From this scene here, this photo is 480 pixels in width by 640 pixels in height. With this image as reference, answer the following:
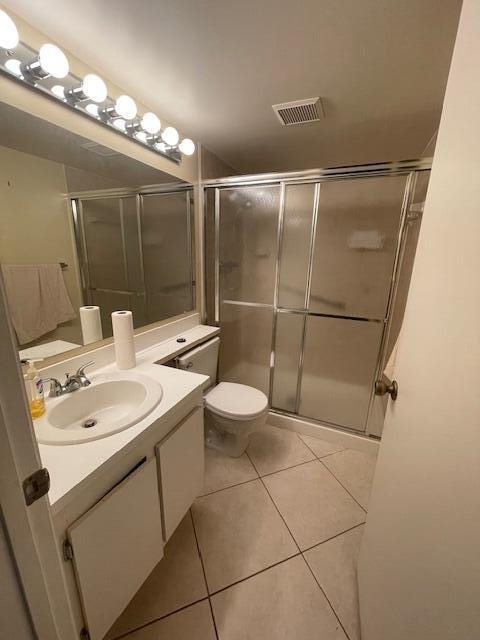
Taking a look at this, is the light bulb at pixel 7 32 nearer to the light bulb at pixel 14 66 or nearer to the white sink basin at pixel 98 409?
the light bulb at pixel 14 66

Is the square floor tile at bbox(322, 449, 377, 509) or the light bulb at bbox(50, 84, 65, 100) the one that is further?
the square floor tile at bbox(322, 449, 377, 509)

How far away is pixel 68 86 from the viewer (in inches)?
41.1

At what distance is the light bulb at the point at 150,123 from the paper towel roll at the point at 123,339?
100cm

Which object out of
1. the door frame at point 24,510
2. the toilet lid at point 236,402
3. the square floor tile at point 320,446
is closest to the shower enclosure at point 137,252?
the toilet lid at point 236,402

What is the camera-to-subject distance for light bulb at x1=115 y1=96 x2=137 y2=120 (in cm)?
118

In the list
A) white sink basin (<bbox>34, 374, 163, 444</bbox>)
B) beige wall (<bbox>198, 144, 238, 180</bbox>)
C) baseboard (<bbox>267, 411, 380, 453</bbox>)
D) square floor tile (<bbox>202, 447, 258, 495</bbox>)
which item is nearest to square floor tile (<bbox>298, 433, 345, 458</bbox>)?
baseboard (<bbox>267, 411, 380, 453</bbox>)

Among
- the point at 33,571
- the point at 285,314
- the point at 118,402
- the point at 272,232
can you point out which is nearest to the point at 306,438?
the point at 285,314

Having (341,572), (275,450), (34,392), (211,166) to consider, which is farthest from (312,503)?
(211,166)

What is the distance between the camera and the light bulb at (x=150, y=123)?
133 cm

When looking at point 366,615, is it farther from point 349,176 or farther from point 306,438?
point 349,176

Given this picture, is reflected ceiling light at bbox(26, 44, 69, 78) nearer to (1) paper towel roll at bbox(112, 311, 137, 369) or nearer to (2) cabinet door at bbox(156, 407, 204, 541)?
(1) paper towel roll at bbox(112, 311, 137, 369)

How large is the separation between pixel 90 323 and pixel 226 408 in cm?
92

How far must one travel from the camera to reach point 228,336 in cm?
222

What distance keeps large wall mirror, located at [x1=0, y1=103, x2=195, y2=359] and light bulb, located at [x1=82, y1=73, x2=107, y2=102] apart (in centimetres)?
18
